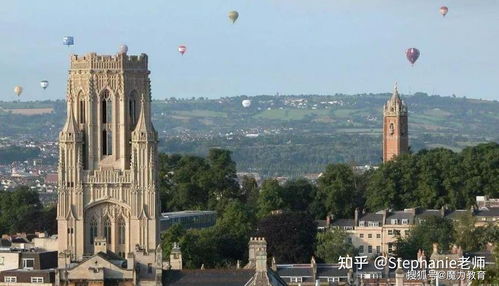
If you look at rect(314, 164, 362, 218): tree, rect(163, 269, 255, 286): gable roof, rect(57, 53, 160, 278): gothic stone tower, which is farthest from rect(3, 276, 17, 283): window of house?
rect(314, 164, 362, 218): tree

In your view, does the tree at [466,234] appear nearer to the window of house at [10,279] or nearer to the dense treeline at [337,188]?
the dense treeline at [337,188]

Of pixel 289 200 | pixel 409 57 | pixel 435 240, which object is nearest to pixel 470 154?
pixel 289 200

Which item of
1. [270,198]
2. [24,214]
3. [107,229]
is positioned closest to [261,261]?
[107,229]

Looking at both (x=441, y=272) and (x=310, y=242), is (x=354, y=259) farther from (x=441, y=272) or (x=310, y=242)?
(x=441, y=272)

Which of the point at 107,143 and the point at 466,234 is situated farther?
the point at 466,234

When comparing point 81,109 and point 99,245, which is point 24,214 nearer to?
point 81,109
